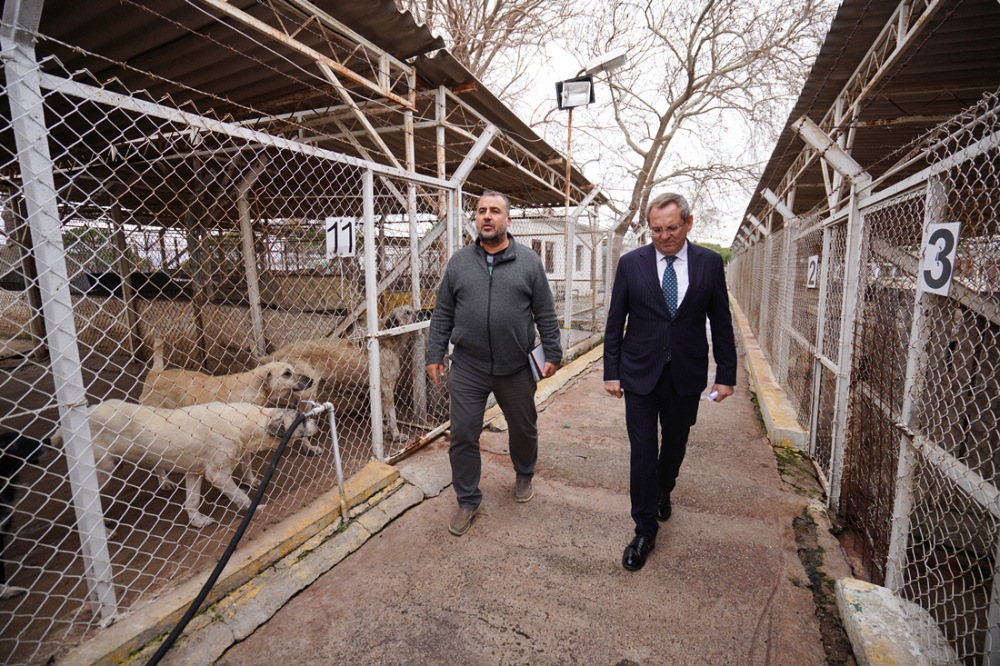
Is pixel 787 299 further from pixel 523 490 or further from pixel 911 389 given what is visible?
pixel 523 490

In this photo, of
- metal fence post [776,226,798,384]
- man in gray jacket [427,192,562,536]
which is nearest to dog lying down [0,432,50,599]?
man in gray jacket [427,192,562,536]

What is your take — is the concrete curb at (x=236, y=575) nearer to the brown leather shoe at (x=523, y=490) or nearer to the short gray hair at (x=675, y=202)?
the brown leather shoe at (x=523, y=490)

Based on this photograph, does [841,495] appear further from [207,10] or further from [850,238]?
[207,10]

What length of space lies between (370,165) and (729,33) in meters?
18.7

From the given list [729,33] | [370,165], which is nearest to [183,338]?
[370,165]

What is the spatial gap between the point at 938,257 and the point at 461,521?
2762 mm

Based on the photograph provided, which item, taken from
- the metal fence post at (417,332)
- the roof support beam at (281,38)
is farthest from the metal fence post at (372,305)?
the roof support beam at (281,38)

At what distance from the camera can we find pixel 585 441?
440cm

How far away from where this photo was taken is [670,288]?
257 centimetres

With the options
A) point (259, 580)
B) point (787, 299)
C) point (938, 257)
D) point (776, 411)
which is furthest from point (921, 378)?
point (787, 299)

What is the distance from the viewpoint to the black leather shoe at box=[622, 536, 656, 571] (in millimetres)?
2539

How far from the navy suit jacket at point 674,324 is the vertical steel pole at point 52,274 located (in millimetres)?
2557

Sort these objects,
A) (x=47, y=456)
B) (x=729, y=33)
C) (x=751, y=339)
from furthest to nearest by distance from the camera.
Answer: (x=729, y=33)
(x=751, y=339)
(x=47, y=456)

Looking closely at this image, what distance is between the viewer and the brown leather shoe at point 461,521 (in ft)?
9.52
